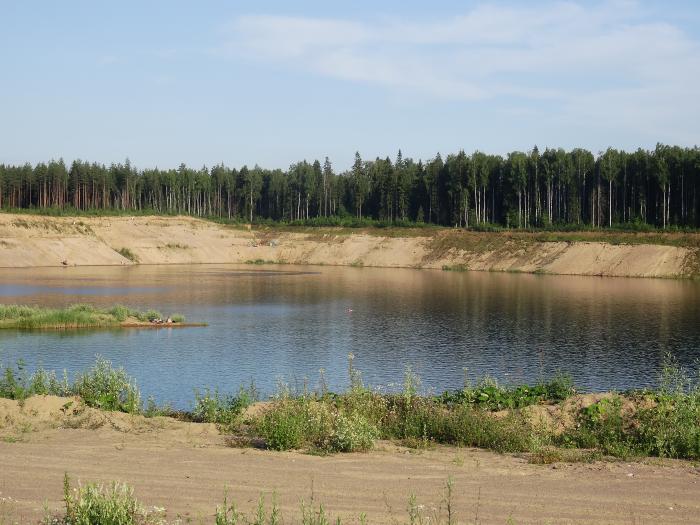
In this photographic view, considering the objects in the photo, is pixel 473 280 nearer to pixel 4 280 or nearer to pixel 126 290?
pixel 126 290

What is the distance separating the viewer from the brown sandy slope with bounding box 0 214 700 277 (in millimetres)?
103375

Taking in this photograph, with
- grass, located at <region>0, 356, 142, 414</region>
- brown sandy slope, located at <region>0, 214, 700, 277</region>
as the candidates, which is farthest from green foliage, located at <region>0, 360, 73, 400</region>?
brown sandy slope, located at <region>0, 214, 700, 277</region>

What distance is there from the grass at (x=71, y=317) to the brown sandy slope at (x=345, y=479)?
3170cm

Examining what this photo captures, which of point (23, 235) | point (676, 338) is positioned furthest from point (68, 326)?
point (23, 235)

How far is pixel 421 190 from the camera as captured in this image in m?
150

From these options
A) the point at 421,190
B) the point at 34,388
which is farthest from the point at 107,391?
the point at 421,190

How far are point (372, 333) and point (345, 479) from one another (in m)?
33.6

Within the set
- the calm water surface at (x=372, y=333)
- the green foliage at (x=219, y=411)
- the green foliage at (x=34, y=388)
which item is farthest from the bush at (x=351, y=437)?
the green foliage at (x=34, y=388)

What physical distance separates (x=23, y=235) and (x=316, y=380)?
9525 cm

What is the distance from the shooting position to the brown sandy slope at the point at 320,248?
103375 millimetres

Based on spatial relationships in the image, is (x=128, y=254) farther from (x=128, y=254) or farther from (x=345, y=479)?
(x=345, y=479)

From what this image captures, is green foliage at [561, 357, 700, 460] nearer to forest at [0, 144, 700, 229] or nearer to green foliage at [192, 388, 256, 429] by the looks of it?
green foliage at [192, 388, 256, 429]

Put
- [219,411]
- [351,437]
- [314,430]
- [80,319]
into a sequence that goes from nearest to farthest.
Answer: [351,437]
[314,430]
[219,411]
[80,319]

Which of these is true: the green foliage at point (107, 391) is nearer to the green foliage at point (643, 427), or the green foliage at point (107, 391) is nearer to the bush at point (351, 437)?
the bush at point (351, 437)
